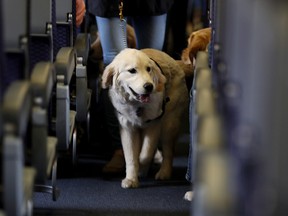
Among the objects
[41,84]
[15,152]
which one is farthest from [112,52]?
[15,152]

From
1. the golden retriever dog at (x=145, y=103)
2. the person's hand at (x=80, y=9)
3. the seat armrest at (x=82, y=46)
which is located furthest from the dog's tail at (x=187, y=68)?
the person's hand at (x=80, y=9)

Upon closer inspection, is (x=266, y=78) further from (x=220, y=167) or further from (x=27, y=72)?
(x=27, y=72)

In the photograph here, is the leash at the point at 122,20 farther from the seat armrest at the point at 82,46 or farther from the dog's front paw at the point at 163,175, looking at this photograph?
the dog's front paw at the point at 163,175

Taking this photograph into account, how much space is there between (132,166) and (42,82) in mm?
1711

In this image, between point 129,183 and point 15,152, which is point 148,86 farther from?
point 15,152

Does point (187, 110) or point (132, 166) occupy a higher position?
point (187, 110)

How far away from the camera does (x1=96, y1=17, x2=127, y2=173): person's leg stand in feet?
15.8

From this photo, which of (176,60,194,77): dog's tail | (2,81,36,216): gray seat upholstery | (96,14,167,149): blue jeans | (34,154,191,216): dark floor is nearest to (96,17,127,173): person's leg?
(96,14,167,149): blue jeans

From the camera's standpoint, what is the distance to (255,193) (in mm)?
2271

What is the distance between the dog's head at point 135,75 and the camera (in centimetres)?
442

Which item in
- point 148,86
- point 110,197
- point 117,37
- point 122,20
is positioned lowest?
point 110,197

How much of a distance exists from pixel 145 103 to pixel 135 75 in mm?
189

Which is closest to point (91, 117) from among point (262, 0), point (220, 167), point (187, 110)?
point (187, 110)

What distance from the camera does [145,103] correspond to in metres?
4.53
